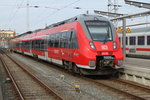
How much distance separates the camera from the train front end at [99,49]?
1076cm

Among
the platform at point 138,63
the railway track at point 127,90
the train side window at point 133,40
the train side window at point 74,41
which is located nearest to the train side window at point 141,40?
the train side window at point 133,40

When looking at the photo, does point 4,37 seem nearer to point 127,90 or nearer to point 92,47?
point 92,47

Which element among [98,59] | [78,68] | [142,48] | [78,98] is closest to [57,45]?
[78,68]

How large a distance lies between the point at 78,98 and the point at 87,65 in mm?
3045

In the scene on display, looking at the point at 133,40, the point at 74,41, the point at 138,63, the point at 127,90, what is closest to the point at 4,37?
the point at 133,40

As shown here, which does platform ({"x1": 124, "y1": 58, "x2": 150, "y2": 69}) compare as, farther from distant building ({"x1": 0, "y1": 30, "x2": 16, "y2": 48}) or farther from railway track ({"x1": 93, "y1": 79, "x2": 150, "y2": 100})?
distant building ({"x1": 0, "y1": 30, "x2": 16, "y2": 48})

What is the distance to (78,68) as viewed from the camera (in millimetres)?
11898

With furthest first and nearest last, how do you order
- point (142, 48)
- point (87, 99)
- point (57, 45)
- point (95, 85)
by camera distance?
point (142, 48), point (57, 45), point (95, 85), point (87, 99)

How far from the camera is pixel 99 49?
10891 mm

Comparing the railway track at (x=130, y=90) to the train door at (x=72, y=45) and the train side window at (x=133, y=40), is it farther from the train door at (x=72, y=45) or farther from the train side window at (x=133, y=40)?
the train side window at (x=133, y=40)

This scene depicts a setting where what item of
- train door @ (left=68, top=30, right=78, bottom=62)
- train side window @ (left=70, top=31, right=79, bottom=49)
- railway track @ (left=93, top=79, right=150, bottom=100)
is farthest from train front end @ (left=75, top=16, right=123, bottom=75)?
railway track @ (left=93, top=79, right=150, bottom=100)

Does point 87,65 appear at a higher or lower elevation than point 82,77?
higher

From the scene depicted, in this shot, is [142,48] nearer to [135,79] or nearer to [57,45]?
[57,45]

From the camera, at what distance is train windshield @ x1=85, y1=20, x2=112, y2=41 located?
11367 mm
